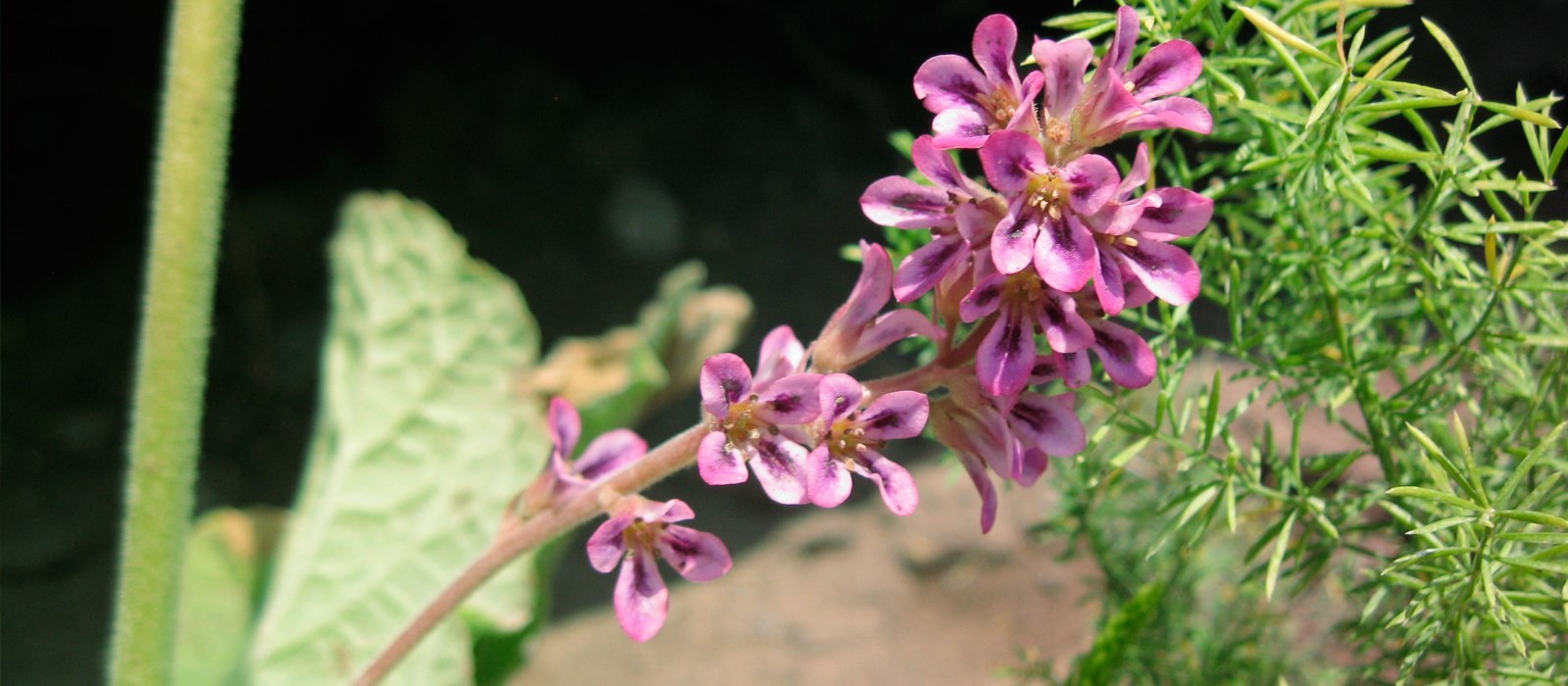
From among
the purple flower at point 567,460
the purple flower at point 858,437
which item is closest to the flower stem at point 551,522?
the purple flower at point 567,460

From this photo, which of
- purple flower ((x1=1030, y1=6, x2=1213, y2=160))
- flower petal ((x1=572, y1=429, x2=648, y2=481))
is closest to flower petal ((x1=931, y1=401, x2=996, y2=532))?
purple flower ((x1=1030, y1=6, x2=1213, y2=160))

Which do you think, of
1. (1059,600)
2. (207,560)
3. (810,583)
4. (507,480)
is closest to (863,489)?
(810,583)

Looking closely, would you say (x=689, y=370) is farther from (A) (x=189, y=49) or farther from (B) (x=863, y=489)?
(A) (x=189, y=49)

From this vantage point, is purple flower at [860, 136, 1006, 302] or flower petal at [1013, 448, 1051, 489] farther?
flower petal at [1013, 448, 1051, 489]

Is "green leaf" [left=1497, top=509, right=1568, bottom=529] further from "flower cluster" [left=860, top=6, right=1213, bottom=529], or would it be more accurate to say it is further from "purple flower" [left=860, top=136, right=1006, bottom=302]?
"purple flower" [left=860, top=136, right=1006, bottom=302]

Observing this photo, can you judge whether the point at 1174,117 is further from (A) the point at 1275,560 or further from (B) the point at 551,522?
(B) the point at 551,522

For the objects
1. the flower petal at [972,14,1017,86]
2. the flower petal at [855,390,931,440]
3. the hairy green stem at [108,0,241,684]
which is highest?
the flower petal at [972,14,1017,86]
